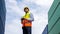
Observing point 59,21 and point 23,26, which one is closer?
point 23,26

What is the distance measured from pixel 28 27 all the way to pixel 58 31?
74281 mm

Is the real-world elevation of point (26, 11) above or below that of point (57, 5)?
above

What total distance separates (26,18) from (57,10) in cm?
7308

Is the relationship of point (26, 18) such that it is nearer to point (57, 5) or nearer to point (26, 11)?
point (26, 11)

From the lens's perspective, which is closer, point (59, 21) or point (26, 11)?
point (26, 11)

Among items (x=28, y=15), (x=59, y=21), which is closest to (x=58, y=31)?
(x=59, y=21)

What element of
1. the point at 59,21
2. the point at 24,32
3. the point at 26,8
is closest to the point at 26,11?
the point at 26,8

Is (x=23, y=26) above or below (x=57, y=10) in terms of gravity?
above

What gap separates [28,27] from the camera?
29.0 ft

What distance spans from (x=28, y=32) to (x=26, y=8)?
94 cm

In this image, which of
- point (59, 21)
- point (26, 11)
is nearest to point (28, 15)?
point (26, 11)

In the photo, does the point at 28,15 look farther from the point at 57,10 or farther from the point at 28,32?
the point at 57,10

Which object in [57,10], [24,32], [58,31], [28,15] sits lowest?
[58,31]

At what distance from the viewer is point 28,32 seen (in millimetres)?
8852
